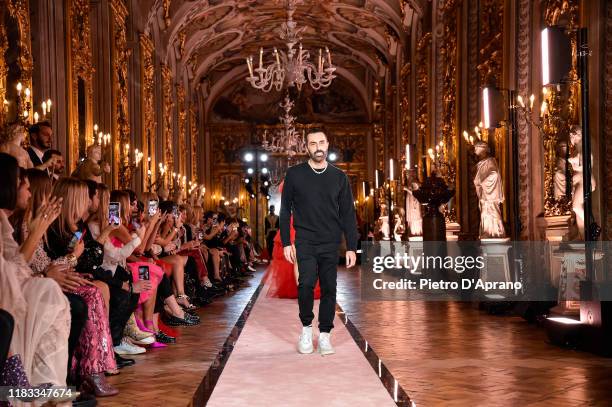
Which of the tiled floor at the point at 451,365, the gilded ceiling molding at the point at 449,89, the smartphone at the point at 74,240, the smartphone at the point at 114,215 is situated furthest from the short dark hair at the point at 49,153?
the gilded ceiling molding at the point at 449,89

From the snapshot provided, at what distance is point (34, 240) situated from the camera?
4266 millimetres

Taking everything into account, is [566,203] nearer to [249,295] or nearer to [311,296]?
[311,296]

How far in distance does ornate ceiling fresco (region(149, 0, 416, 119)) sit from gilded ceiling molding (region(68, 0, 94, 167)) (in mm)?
6213

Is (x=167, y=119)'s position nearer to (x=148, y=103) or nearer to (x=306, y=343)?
(x=148, y=103)

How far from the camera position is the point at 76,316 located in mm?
4887

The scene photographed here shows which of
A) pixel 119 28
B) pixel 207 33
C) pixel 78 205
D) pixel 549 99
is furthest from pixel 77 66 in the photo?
pixel 207 33

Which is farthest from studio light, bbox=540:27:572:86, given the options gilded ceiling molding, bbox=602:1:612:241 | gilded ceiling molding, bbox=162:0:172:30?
gilded ceiling molding, bbox=162:0:172:30

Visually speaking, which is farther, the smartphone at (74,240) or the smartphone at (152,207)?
the smartphone at (152,207)

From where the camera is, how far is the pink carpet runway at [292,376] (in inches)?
183

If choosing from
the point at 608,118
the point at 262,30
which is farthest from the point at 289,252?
the point at 262,30

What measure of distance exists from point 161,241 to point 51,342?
4652 mm

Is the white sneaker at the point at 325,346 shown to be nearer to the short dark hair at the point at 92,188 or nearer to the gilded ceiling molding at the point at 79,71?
the short dark hair at the point at 92,188

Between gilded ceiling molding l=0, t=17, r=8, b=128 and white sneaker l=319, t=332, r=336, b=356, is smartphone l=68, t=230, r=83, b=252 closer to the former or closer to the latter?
white sneaker l=319, t=332, r=336, b=356

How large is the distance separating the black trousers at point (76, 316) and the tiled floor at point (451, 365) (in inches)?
16.7
